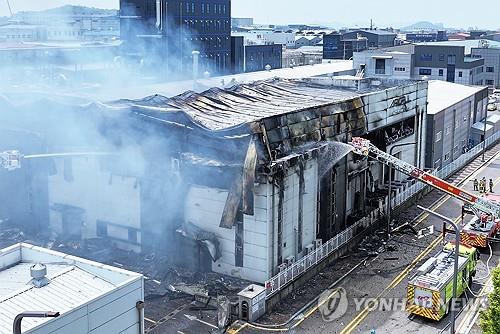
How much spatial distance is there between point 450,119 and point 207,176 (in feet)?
80.8

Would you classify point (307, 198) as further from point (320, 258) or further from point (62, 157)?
point (62, 157)

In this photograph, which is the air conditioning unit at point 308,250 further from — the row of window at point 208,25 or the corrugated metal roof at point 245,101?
the row of window at point 208,25

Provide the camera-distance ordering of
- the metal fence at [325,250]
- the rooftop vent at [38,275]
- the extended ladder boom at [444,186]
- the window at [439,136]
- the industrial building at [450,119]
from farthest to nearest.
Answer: the window at [439,136] < the industrial building at [450,119] < the extended ladder boom at [444,186] < the metal fence at [325,250] < the rooftop vent at [38,275]

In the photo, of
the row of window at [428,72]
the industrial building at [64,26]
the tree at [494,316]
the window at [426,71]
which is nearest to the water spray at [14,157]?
the tree at [494,316]

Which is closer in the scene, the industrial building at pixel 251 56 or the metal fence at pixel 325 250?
the metal fence at pixel 325 250

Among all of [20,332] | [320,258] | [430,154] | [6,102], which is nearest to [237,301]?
[320,258]

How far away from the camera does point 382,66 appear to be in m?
64.2

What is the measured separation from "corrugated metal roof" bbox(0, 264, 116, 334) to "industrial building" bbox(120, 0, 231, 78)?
3425 centimetres

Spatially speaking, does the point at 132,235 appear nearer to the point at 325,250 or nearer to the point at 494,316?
the point at 325,250

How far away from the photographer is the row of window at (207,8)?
6238 cm

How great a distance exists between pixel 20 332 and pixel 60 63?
128ft

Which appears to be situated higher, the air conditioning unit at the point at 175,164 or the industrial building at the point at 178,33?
the industrial building at the point at 178,33

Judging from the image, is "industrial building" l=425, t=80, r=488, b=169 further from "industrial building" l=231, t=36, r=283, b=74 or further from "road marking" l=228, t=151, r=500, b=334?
"industrial building" l=231, t=36, r=283, b=74

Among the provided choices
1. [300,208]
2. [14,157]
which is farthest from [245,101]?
[14,157]
